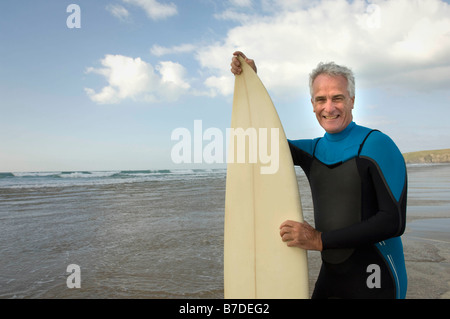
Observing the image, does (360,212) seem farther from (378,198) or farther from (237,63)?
(237,63)

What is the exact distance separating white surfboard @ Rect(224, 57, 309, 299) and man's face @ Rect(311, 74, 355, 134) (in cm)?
45

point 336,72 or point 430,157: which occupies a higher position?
point 430,157

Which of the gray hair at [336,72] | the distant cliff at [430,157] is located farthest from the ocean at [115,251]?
the distant cliff at [430,157]

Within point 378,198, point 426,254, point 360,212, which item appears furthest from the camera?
point 426,254

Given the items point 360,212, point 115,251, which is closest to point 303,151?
point 360,212

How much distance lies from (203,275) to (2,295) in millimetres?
2018

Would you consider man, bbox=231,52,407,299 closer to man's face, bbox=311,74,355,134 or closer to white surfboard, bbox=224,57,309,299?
man's face, bbox=311,74,355,134

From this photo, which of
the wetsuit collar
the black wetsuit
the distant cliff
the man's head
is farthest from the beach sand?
the distant cliff

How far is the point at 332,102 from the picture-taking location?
5.40 feet

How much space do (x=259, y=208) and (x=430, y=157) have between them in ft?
251

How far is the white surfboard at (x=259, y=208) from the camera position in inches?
75.2

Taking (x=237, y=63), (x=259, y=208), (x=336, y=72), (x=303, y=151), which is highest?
(x=237, y=63)

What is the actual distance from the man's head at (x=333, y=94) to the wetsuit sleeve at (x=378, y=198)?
19 cm

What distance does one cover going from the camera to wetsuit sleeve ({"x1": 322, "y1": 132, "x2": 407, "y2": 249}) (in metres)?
1.45
